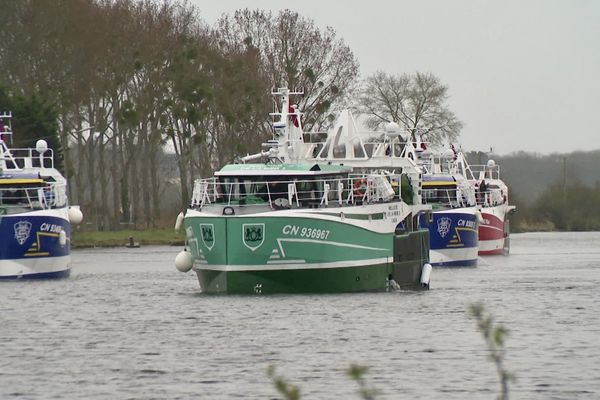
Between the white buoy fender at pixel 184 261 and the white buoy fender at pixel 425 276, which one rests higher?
the white buoy fender at pixel 184 261

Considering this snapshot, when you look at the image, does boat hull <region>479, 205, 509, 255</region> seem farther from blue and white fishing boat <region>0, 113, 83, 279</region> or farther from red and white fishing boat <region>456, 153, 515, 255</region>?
blue and white fishing boat <region>0, 113, 83, 279</region>

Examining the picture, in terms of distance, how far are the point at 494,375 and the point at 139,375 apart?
749 cm

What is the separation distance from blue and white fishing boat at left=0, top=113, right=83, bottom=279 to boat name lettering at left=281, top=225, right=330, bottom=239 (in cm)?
1870

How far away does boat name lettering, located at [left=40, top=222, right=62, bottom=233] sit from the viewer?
235ft

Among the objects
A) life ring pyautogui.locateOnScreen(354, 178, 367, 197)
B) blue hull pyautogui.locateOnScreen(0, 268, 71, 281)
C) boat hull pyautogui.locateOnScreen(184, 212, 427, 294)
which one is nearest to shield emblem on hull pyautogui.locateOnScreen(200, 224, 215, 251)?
boat hull pyautogui.locateOnScreen(184, 212, 427, 294)

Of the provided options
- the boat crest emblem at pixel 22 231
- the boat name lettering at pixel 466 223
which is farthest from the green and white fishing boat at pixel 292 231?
the boat name lettering at pixel 466 223

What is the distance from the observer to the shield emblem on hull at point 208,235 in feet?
183

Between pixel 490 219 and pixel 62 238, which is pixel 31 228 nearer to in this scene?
pixel 62 238

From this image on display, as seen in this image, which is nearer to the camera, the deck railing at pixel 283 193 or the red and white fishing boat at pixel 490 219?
the deck railing at pixel 283 193

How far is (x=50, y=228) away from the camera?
7225 cm

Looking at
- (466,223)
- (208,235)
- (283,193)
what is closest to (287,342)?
(208,235)

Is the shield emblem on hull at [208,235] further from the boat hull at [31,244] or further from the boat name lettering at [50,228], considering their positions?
the boat name lettering at [50,228]

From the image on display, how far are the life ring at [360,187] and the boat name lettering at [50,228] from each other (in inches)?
624

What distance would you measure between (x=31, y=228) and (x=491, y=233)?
4436 centimetres
